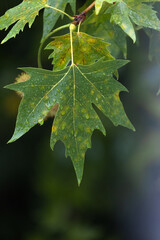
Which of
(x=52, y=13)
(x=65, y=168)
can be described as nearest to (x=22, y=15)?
(x=52, y=13)

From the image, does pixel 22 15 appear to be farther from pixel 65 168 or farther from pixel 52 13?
pixel 65 168

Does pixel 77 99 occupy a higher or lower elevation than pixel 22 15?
lower

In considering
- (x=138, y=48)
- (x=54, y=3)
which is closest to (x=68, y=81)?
(x=54, y=3)

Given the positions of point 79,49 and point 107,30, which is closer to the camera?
point 79,49

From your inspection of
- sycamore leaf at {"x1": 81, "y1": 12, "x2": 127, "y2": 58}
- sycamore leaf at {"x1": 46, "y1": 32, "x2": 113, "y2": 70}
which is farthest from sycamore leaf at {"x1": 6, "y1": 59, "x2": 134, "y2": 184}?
sycamore leaf at {"x1": 81, "y1": 12, "x2": 127, "y2": 58}

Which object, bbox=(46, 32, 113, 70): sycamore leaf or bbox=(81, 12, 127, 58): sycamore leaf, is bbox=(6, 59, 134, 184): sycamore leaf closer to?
bbox=(46, 32, 113, 70): sycamore leaf

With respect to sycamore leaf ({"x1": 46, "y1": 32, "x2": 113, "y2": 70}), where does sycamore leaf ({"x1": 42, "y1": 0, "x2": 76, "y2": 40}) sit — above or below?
above
